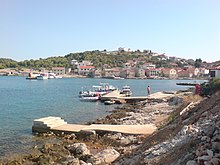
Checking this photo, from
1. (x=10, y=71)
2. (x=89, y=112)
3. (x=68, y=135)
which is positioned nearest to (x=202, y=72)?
(x=10, y=71)

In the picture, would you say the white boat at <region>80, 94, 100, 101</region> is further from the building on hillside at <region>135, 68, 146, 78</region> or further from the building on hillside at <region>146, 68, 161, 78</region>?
the building on hillside at <region>146, 68, 161, 78</region>

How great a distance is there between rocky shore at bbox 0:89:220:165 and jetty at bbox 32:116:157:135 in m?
0.51

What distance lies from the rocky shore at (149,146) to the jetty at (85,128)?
1.68 ft

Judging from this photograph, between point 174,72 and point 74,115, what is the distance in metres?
147

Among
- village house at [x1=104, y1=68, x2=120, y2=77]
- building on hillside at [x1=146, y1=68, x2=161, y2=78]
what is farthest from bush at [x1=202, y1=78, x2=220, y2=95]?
building on hillside at [x1=146, y1=68, x2=161, y2=78]

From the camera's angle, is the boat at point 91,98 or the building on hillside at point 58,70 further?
the building on hillside at point 58,70

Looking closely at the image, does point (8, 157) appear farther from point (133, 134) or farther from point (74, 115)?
point (74, 115)

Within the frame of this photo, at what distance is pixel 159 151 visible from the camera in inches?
418

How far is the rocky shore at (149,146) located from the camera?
8330 millimetres

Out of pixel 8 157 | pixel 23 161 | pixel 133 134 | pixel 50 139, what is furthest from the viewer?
pixel 50 139

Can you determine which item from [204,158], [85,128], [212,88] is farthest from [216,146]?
[212,88]

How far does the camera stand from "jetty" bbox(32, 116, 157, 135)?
66.2 ft

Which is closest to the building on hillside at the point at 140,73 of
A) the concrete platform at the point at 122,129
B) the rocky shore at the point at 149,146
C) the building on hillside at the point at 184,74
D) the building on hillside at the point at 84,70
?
the building on hillside at the point at 184,74

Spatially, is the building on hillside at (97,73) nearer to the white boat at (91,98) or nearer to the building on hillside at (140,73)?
the building on hillside at (140,73)
